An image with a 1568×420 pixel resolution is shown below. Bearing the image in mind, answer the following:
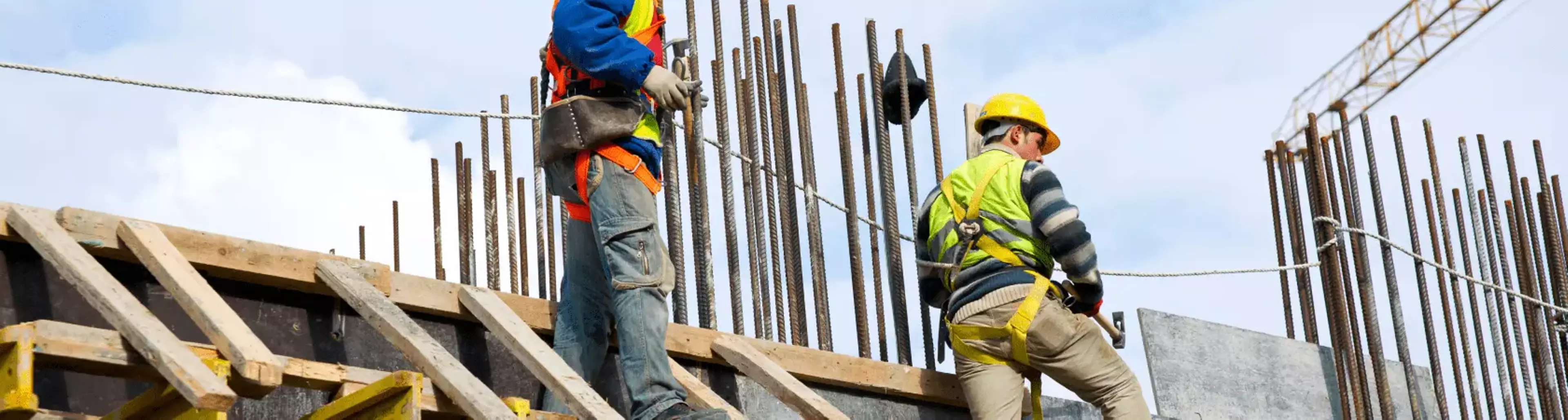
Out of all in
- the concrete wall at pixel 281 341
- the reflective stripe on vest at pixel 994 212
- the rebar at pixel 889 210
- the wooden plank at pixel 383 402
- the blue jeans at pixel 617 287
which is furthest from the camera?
the rebar at pixel 889 210

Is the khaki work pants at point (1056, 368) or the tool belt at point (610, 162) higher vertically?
the tool belt at point (610, 162)

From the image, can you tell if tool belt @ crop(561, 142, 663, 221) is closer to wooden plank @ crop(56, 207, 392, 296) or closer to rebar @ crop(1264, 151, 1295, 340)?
wooden plank @ crop(56, 207, 392, 296)

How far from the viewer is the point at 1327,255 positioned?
10836 millimetres

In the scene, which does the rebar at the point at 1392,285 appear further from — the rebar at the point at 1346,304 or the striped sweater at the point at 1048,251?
the striped sweater at the point at 1048,251

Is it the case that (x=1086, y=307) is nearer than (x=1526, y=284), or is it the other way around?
(x=1086, y=307)

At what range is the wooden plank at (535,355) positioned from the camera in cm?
529

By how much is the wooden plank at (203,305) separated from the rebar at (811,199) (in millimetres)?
3352

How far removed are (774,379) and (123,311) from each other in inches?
102

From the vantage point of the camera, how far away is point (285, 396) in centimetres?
571

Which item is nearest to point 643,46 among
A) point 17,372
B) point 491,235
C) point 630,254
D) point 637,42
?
point 637,42

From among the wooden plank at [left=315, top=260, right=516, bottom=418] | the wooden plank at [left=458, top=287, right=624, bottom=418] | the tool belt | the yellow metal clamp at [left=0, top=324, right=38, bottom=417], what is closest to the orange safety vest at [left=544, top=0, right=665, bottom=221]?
the tool belt

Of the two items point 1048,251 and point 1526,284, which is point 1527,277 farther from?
point 1048,251

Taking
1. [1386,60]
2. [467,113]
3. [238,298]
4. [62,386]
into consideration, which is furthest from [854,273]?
[1386,60]

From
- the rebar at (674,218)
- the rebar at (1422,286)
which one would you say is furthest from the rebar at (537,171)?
the rebar at (1422,286)
